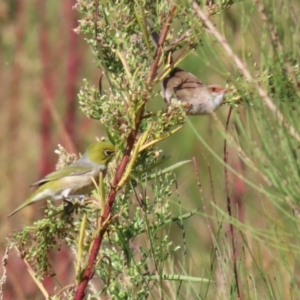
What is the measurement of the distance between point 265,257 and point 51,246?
2703 millimetres

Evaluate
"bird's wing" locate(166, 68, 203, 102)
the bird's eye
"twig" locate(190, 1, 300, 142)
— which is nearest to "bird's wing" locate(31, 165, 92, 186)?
the bird's eye

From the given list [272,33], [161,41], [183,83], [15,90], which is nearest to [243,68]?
[272,33]

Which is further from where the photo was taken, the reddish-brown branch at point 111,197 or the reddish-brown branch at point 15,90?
the reddish-brown branch at point 15,90

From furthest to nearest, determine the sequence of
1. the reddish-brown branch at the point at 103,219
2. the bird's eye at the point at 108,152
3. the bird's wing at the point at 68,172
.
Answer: the bird's wing at the point at 68,172
the bird's eye at the point at 108,152
the reddish-brown branch at the point at 103,219

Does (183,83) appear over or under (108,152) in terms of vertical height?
over

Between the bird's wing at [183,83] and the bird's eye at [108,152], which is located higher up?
the bird's wing at [183,83]

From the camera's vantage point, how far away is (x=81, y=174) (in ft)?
7.88

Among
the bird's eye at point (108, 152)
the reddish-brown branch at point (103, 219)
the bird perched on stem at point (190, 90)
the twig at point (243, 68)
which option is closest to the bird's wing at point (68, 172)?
the bird's eye at point (108, 152)

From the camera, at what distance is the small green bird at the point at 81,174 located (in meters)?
2.21

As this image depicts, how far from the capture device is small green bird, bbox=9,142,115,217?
221 cm

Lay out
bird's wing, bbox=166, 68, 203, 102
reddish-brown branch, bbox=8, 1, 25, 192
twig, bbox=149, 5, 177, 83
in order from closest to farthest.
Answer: twig, bbox=149, 5, 177, 83
bird's wing, bbox=166, 68, 203, 102
reddish-brown branch, bbox=8, 1, 25, 192

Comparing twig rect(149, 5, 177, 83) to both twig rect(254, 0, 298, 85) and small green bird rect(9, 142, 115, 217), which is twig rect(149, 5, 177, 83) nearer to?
small green bird rect(9, 142, 115, 217)

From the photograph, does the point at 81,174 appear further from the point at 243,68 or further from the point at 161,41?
the point at 243,68

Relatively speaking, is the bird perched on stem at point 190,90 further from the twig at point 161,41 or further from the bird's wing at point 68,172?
the twig at point 161,41
